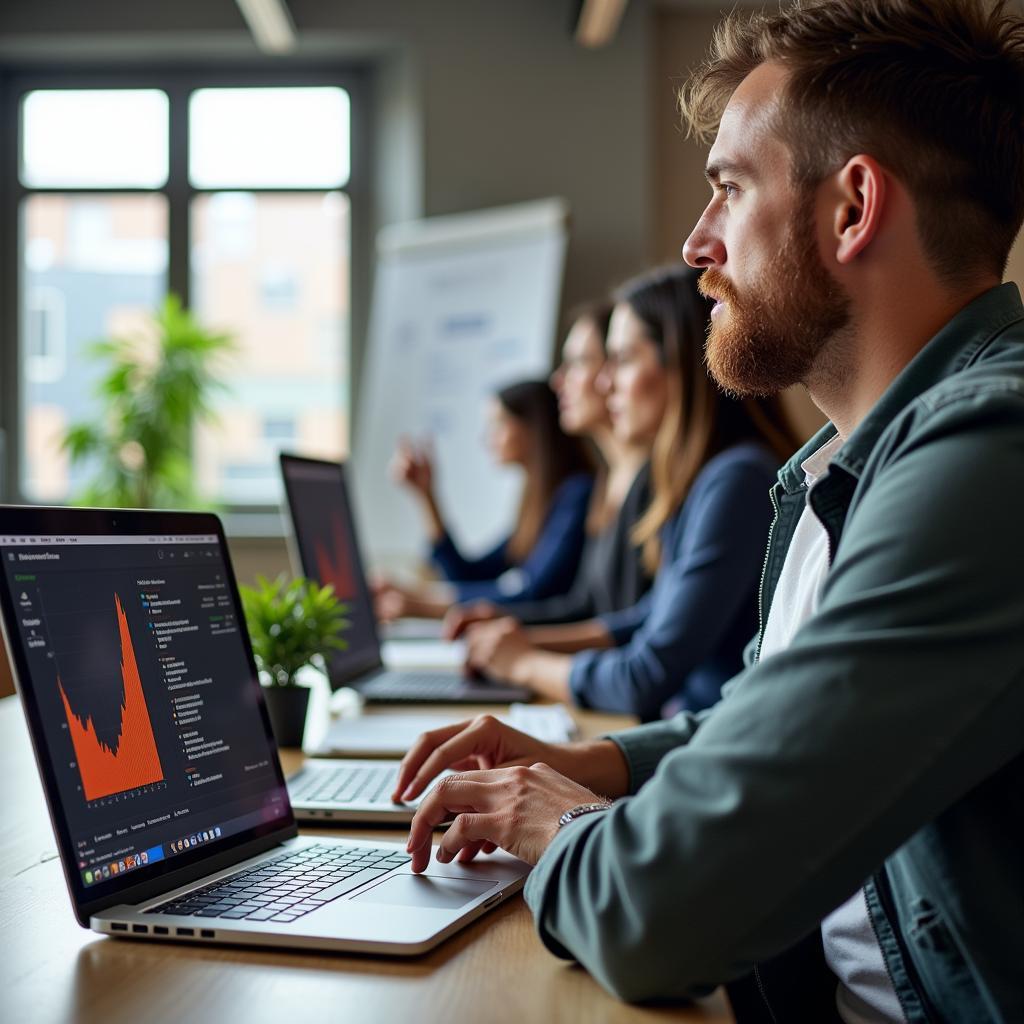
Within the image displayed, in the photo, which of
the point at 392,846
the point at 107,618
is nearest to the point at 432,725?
the point at 392,846

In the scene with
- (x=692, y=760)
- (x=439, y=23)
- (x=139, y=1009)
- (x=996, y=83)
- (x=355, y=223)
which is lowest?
(x=139, y=1009)

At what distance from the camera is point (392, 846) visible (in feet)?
3.50

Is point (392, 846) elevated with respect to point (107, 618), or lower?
lower

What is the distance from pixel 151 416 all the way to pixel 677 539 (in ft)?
12.8

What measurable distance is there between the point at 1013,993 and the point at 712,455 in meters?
1.59

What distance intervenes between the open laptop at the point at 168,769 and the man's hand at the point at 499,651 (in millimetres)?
1015

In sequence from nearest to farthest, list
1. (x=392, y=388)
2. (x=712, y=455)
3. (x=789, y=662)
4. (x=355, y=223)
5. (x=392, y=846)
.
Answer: (x=789, y=662)
(x=392, y=846)
(x=712, y=455)
(x=392, y=388)
(x=355, y=223)

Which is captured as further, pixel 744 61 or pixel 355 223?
pixel 355 223

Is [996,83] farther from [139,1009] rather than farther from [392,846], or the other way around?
[139,1009]

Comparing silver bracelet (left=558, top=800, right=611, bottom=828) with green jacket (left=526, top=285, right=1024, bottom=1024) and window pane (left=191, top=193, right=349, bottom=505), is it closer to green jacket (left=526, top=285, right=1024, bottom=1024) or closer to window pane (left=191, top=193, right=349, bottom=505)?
green jacket (left=526, top=285, right=1024, bottom=1024)

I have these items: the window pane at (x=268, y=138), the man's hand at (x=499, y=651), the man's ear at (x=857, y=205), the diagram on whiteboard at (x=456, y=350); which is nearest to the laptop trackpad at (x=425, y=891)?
the man's ear at (x=857, y=205)

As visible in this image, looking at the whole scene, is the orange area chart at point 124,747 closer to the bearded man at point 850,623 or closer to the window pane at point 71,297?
the bearded man at point 850,623

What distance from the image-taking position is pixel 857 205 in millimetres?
989

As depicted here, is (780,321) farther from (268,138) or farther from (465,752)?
(268,138)
